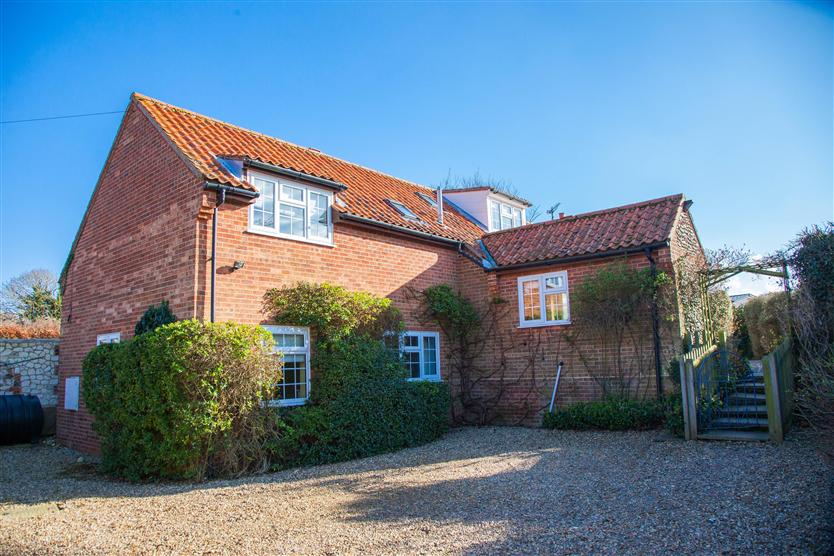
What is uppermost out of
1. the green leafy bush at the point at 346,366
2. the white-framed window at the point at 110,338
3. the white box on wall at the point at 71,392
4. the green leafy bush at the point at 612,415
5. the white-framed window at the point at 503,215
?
the white-framed window at the point at 503,215

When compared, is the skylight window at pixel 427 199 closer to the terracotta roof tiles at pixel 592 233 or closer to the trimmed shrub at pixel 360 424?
the terracotta roof tiles at pixel 592 233

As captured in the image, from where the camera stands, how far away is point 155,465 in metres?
9.14

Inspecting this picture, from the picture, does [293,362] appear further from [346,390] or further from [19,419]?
[19,419]

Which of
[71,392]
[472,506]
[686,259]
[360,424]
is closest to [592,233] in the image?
[686,259]

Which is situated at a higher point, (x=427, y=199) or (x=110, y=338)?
(x=427, y=199)

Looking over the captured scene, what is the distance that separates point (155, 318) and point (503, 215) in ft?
45.8

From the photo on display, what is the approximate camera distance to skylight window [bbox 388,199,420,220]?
15406 mm

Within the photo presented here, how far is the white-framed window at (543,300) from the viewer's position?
548 inches

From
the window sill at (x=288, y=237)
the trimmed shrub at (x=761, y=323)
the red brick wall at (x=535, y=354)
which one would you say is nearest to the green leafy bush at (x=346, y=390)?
the window sill at (x=288, y=237)

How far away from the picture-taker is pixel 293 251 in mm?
11750

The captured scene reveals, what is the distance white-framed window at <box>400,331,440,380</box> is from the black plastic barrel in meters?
9.15

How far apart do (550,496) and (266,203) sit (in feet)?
25.7

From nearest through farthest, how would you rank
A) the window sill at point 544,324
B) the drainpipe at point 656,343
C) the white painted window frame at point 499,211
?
1. the drainpipe at point 656,343
2. the window sill at point 544,324
3. the white painted window frame at point 499,211

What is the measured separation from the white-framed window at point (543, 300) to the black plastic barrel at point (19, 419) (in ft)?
40.0
